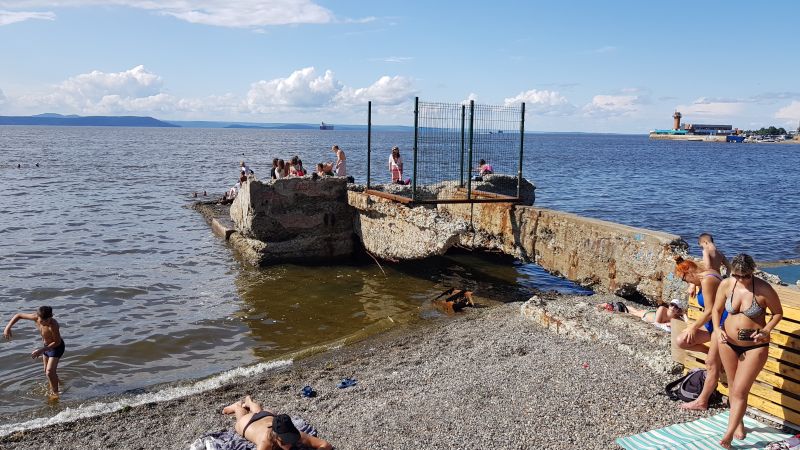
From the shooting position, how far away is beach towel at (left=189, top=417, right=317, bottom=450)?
20.4 ft

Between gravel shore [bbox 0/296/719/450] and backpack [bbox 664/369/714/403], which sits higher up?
backpack [bbox 664/369/714/403]

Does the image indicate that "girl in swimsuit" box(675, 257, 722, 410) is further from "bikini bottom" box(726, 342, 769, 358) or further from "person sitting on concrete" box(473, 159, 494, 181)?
"person sitting on concrete" box(473, 159, 494, 181)

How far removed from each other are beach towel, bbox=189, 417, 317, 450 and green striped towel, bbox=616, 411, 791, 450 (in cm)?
328

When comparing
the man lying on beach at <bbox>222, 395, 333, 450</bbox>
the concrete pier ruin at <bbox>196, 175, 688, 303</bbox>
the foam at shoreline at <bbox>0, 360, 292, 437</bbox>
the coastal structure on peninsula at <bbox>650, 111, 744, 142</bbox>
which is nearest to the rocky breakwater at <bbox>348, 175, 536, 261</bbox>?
the concrete pier ruin at <bbox>196, 175, 688, 303</bbox>

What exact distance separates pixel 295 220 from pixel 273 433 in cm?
1078

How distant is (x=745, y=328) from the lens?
217 inches

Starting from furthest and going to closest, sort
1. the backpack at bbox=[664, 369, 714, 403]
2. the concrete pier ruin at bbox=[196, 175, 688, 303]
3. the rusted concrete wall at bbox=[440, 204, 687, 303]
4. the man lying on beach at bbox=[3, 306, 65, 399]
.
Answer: the concrete pier ruin at bbox=[196, 175, 688, 303]
the rusted concrete wall at bbox=[440, 204, 687, 303]
the man lying on beach at bbox=[3, 306, 65, 399]
the backpack at bbox=[664, 369, 714, 403]

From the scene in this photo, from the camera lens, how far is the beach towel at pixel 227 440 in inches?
245

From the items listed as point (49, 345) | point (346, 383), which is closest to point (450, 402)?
point (346, 383)

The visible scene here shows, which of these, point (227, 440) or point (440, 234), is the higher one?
point (440, 234)

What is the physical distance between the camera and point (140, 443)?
23.0 ft

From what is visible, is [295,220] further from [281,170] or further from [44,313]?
[44,313]

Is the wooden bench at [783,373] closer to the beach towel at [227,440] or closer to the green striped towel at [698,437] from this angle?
the green striped towel at [698,437]

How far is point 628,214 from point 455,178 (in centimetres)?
1485
